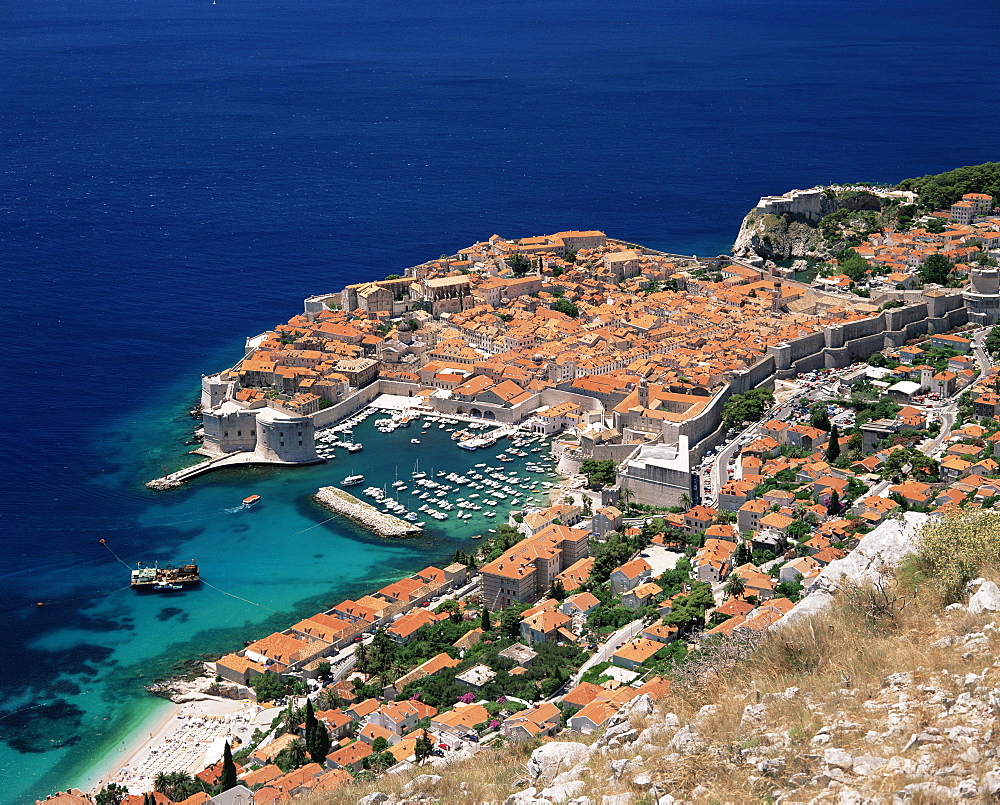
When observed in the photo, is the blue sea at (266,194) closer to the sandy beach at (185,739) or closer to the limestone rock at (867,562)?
the sandy beach at (185,739)

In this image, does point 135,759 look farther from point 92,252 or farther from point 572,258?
point 92,252

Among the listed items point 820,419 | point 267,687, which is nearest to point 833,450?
point 820,419

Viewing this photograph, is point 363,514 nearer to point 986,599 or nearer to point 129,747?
point 129,747

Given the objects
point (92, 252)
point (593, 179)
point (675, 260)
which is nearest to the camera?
point (675, 260)

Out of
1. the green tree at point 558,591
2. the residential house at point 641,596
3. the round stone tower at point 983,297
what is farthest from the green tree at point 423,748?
the round stone tower at point 983,297

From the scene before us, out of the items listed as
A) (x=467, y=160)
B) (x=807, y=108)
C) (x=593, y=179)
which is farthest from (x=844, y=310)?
(x=807, y=108)
